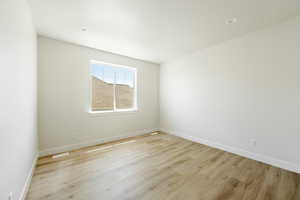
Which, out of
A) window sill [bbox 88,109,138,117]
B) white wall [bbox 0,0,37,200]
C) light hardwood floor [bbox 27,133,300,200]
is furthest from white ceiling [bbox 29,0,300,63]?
light hardwood floor [bbox 27,133,300,200]

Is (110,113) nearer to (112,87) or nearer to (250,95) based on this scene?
(112,87)

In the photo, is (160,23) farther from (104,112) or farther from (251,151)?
(251,151)

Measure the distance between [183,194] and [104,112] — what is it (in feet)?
8.65

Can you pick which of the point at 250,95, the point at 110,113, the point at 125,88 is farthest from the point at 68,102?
the point at 250,95

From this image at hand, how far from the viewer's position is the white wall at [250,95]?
2162mm

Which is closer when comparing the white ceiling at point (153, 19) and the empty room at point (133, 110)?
the empty room at point (133, 110)

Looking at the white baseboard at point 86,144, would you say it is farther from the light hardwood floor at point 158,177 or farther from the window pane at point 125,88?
the window pane at point 125,88

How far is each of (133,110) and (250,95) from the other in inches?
120

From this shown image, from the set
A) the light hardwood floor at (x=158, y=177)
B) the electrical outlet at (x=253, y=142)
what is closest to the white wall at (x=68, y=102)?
the light hardwood floor at (x=158, y=177)

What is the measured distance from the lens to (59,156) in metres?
2.61

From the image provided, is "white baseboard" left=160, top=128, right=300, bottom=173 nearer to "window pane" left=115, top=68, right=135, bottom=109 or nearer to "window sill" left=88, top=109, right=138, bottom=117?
"window sill" left=88, top=109, right=138, bottom=117

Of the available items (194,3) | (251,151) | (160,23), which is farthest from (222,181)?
(160,23)

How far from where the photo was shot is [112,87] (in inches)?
147

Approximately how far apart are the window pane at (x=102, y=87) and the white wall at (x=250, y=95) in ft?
7.32
